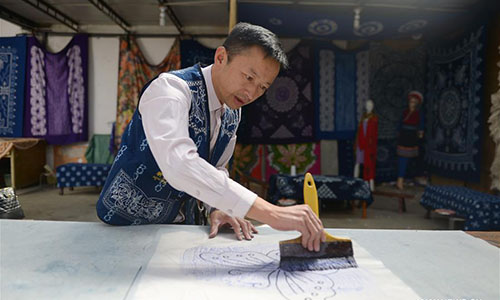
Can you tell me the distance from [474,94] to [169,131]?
5152mm

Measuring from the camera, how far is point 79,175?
5.31 metres

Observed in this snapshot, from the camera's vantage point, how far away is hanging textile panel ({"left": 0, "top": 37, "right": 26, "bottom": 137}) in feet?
18.7

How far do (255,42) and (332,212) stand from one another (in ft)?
12.6

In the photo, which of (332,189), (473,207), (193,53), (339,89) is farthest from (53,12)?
(473,207)

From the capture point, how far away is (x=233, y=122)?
4.23 feet

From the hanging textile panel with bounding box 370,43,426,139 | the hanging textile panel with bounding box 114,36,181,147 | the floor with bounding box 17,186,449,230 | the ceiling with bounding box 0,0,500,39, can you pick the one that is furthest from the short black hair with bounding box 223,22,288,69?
the hanging textile panel with bounding box 370,43,426,139

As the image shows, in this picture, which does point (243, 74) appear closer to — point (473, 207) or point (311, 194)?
point (311, 194)

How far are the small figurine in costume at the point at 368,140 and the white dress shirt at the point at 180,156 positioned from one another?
4.99m

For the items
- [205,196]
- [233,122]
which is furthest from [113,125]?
[205,196]

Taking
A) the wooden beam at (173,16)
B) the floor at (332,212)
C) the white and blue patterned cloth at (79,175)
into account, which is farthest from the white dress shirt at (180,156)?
the white and blue patterned cloth at (79,175)

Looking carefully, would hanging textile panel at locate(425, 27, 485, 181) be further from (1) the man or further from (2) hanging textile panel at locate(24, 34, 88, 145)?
(2) hanging textile panel at locate(24, 34, 88, 145)

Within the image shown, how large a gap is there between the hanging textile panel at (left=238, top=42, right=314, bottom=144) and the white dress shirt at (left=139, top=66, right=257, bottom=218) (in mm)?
4864

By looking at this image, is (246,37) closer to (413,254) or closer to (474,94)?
(413,254)

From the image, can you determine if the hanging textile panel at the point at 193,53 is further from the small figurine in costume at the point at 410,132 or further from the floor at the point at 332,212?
the small figurine in costume at the point at 410,132
